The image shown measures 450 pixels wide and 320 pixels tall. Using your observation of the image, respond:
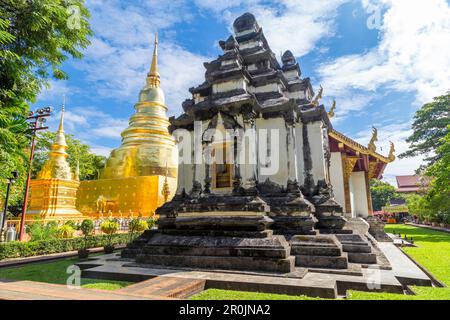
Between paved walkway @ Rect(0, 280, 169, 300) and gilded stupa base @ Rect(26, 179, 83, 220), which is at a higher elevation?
gilded stupa base @ Rect(26, 179, 83, 220)

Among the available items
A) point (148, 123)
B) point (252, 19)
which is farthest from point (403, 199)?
point (252, 19)

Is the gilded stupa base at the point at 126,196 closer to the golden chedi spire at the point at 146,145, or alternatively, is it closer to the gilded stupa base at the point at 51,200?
the golden chedi spire at the point at 146,145

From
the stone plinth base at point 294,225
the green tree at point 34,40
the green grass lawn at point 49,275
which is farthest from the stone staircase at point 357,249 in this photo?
the green tree at point 34,40

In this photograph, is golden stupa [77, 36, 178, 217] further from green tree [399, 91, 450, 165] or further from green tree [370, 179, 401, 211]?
green tree [370, 179, 401, 211]

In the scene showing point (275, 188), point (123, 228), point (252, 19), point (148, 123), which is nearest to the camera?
point (275, 188)

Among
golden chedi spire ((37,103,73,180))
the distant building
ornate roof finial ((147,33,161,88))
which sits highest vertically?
ornate roof finial ((147,33,161,88))

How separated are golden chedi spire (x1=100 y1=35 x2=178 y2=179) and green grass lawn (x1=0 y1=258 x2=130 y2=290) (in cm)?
1825

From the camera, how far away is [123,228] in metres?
22.0

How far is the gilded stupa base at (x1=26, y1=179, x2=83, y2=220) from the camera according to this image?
24789 mm

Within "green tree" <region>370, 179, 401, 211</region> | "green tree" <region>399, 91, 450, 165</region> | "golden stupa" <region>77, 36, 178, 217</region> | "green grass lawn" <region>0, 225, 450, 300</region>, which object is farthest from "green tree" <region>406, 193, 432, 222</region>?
"golden stupa" <region>77, 36, 178, 217</region>

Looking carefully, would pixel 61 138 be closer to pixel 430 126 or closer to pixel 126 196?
pixel 126 196

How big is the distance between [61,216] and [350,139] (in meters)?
23.9

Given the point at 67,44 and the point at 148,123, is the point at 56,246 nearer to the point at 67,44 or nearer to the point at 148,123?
the point at 67,44

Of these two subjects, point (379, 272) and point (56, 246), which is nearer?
point (379, 272)
